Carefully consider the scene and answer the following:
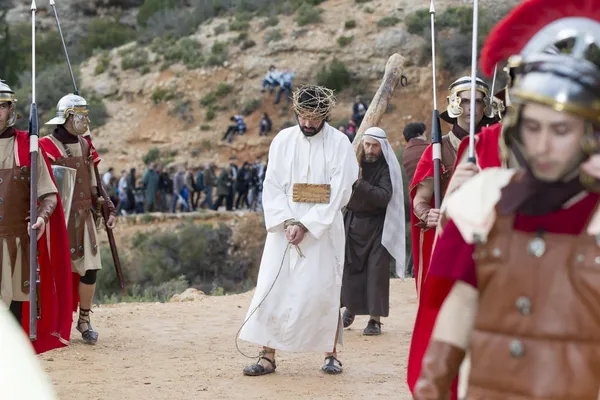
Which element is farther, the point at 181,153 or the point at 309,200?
the point at 181,153

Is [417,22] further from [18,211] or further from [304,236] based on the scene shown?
[18,211]

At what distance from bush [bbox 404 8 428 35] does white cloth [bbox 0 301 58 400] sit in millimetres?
45774

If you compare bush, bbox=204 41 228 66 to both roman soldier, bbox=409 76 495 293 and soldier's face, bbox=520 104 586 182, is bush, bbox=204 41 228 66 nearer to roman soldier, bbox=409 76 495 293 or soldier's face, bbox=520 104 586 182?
roman soldier, bbox=409 76 495 293

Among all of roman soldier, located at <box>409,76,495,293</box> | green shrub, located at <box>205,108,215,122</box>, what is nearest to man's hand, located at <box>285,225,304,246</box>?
roman soldier, located at <box>409,76,495,293</box>

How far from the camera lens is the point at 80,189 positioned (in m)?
9.99

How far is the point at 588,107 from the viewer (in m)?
3.16

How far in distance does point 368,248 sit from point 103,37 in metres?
49.7

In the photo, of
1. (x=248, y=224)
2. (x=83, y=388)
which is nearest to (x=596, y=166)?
(x=83, y=388)

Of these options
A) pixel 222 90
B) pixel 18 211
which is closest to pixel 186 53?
pixel 222 90

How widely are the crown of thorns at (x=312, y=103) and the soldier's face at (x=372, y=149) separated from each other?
2534mm

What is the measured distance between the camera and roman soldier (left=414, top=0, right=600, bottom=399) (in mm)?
3150

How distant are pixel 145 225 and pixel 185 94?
13.4m

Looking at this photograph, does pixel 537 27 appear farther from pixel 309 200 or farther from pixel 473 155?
pixel 309 200

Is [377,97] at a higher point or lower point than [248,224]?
higher
